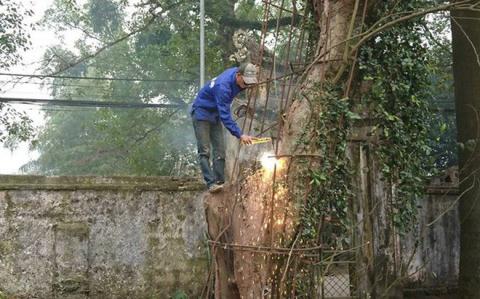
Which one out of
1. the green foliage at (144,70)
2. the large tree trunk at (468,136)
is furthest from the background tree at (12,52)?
the large tree trunk at (468,136)

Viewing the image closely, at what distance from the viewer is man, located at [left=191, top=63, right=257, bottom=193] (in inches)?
192

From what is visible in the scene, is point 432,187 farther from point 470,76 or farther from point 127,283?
point 127,283

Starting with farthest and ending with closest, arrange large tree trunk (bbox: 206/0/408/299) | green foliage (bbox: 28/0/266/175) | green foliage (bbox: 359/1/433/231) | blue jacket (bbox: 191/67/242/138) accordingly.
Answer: green foliage (bbox: 28/0/266/175)
blue jacket (bbox: 191/67/242/138)
green foliage (bbox: 359/1/433/231)
large tree trunk (bbox: 206/0/408/299)

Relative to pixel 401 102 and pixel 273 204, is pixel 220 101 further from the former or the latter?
pixel 401 102

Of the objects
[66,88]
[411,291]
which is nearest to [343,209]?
[411,291]

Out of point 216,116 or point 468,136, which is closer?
point 216,116

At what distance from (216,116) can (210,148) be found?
365 mm

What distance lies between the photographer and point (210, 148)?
5488mm

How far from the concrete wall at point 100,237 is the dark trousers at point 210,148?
1.71m

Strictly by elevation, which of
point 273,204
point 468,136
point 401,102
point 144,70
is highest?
point 144,70

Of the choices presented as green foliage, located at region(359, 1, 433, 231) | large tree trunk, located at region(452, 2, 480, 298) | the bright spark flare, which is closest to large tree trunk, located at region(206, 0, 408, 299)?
the bright spark flare

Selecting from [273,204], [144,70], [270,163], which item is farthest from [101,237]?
[144,70]

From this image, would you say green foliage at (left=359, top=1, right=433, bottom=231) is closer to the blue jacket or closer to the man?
Answer: the man

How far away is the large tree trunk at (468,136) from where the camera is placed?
6789mm
